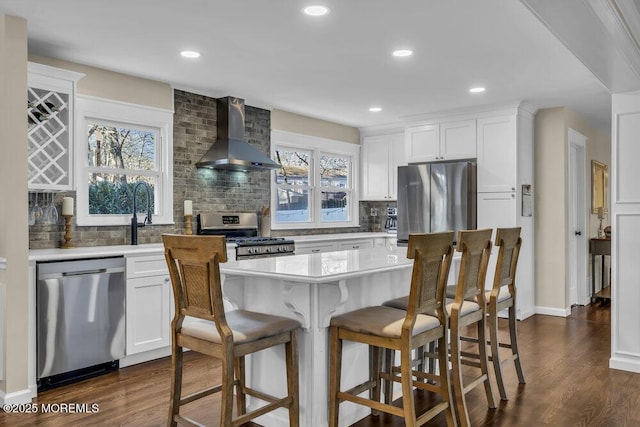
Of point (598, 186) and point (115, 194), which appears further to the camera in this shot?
point (598, 186)

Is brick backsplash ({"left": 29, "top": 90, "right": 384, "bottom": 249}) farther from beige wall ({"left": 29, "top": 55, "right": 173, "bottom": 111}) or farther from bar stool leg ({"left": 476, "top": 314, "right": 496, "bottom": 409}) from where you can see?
bar stool leg ({"left": 476, "top": 314, "right": 496, "bottom": 409})

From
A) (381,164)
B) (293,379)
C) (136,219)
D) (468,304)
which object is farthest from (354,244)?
(293,379)

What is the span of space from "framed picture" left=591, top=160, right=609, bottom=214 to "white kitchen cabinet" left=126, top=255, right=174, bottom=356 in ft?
19.6

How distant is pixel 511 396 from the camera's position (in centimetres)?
325

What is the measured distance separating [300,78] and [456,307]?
9.09 ft

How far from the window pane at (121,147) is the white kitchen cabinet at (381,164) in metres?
3.40

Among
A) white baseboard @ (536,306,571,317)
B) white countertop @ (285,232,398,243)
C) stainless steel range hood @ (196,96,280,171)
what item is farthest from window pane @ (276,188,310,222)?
white baseboard @ (536,306,571,317)

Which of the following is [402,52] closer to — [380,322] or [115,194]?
[380,322]

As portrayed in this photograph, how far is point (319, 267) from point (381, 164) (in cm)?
471

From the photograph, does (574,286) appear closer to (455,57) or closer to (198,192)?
(455,57)

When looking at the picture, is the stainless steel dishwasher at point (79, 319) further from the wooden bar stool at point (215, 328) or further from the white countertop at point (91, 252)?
the wooden bar stool at point (215, 328)

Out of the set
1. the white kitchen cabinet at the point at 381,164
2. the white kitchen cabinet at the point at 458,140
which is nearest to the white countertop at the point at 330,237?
the white kitchen cabinet at the point at 381,164

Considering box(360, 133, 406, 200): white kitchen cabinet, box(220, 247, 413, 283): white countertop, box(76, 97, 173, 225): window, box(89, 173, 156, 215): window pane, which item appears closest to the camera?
box(220, 247, 413, 283): white countertop

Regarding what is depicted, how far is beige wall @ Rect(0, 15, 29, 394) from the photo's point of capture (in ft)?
10.3
